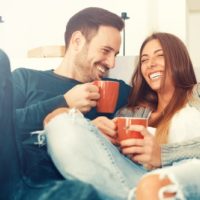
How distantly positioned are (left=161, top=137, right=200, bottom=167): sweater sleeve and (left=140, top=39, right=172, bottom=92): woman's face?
0.41 metres

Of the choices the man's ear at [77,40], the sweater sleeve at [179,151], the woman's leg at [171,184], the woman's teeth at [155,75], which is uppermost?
the man's ear at [77,40]

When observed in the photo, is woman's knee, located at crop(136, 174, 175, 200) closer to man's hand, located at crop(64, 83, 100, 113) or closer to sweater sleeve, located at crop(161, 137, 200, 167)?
sweater sleeve, located at crop(161, 137, 200, 167)

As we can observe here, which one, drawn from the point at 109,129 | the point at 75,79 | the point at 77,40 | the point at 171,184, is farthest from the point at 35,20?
the point at 171,184

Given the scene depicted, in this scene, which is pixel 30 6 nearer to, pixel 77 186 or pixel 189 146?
pixel 189 146

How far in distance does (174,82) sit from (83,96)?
47 cm

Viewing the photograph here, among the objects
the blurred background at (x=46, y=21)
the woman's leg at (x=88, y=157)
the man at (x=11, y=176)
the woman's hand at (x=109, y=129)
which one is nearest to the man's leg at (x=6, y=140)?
the man at (x=11, y=176)

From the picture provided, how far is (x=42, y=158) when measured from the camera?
961mm

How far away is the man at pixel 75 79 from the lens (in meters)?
1.12

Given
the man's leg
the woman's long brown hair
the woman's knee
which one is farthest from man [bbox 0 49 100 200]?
the woman's long brown hair

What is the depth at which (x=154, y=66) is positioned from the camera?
1443 mm

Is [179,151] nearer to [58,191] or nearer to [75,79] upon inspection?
[58,191]

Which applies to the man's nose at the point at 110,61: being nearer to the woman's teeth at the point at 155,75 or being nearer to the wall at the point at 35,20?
the woman's teeth at the point at 155,75

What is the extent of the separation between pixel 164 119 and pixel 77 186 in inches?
23.7

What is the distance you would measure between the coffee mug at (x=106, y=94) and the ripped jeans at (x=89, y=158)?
22 centimetres
